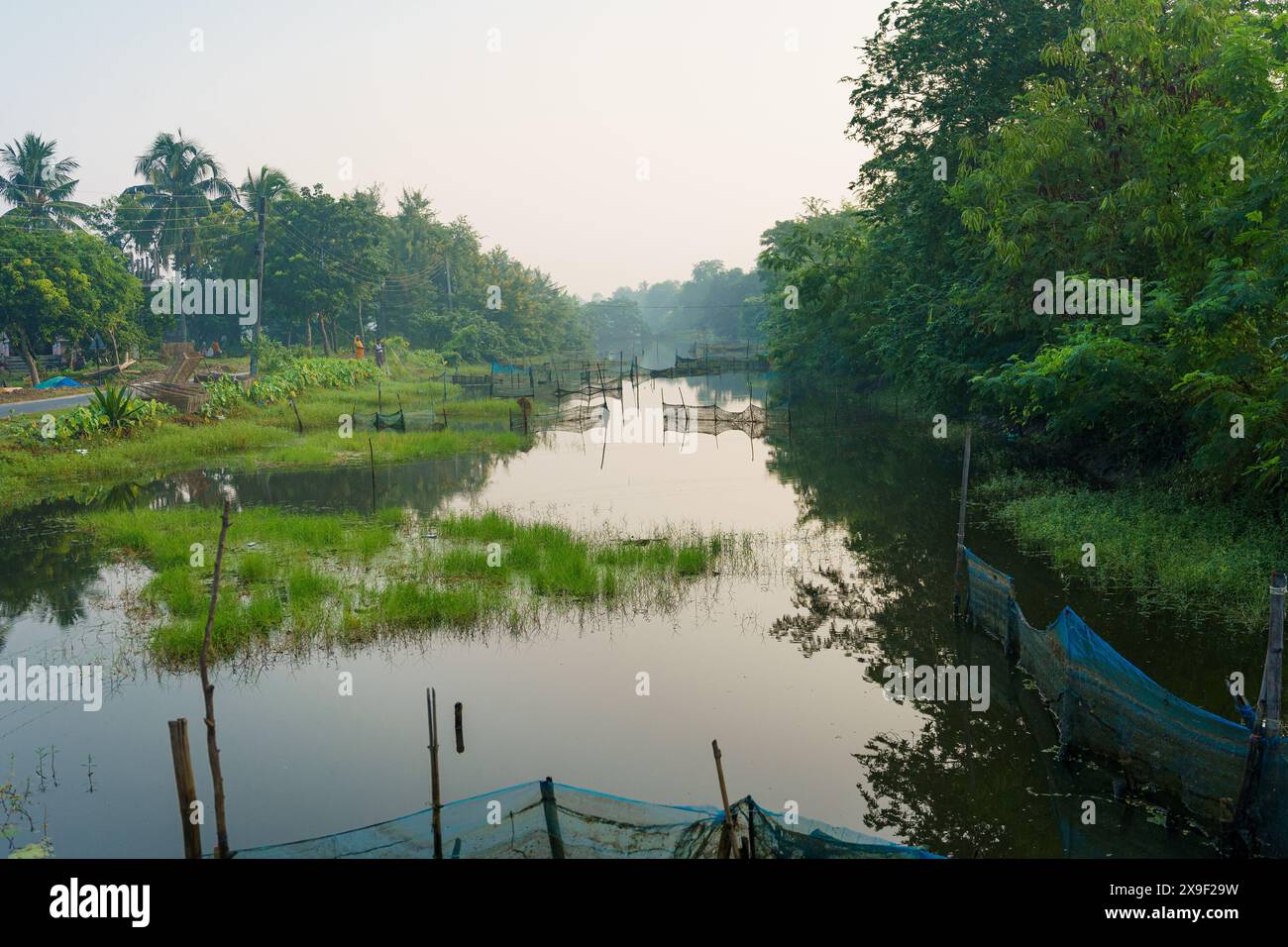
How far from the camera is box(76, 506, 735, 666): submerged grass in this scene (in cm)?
1316

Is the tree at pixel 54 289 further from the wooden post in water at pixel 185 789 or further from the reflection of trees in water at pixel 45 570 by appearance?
the wooden post in water at pixel 185 789

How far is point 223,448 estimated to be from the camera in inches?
1164

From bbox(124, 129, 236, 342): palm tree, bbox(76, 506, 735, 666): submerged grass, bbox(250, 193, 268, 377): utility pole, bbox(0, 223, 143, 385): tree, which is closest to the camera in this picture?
bbox(76, 506, 735, 666): submerged grass

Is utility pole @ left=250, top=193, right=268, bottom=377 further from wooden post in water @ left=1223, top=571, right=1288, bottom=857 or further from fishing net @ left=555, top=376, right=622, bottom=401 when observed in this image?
wooden post in water @ left=1223, top=571, right=1288, bottom=857

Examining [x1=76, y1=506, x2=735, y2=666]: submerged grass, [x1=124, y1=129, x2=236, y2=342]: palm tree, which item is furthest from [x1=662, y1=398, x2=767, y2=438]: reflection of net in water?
[x1=124, y1=129, x2=236, y2=342]: palm tree

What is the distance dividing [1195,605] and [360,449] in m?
24.7

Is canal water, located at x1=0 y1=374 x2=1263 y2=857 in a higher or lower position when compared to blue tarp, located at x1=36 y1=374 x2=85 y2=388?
lower

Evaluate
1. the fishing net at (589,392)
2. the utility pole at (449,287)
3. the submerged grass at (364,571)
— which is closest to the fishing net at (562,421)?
the fishing net at (589,392)

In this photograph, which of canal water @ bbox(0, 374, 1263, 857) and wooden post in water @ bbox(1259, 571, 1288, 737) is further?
canal water @ bbox(0, 374, 1263, 857)

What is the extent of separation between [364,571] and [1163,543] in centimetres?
1309

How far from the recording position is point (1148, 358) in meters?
16.2

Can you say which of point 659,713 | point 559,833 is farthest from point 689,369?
point 559,833

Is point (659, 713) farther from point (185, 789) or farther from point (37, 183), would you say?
point (37, 183)

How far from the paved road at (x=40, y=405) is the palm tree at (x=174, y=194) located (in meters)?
27.8
